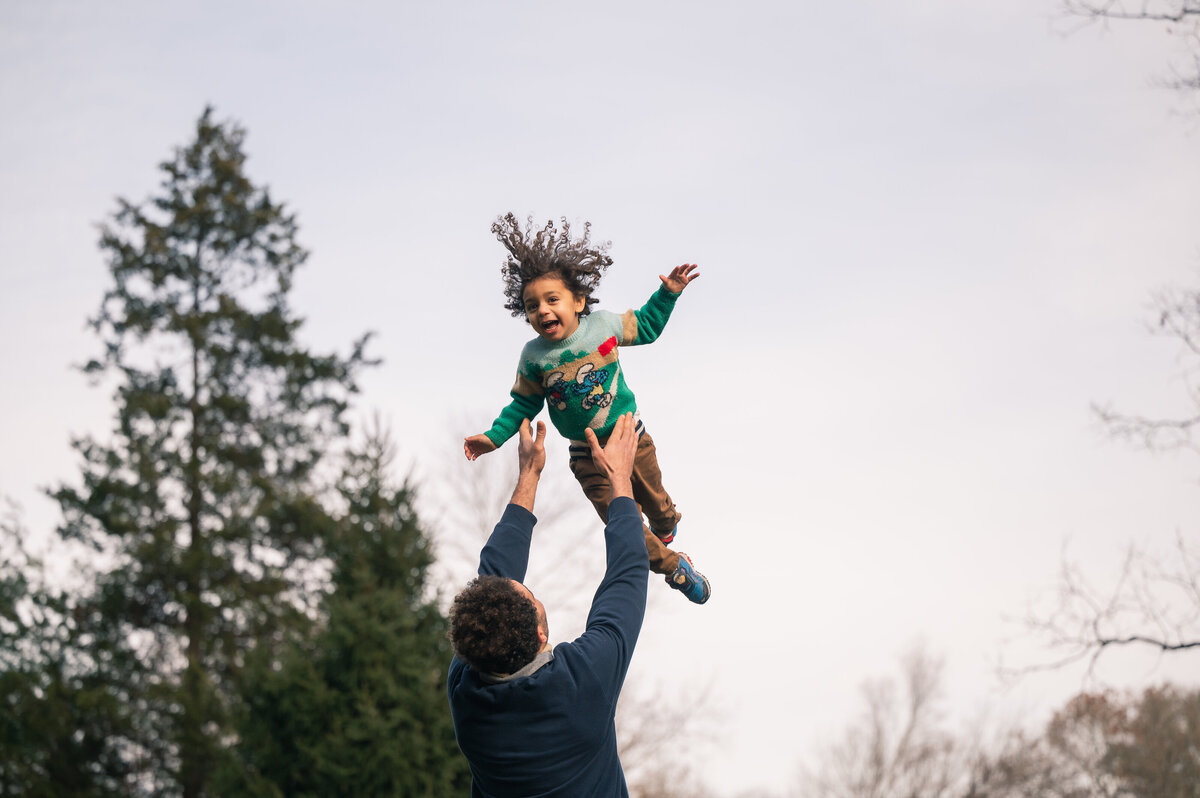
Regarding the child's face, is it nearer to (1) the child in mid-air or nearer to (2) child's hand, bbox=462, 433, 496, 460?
(1) the child in mid-air

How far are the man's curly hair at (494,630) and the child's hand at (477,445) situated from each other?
2.74 ft

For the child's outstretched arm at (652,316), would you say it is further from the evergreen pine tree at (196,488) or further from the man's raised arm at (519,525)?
the evergreen pine tree at (196,488)

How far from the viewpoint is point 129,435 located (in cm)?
1619

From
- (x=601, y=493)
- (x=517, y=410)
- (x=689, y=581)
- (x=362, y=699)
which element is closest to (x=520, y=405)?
(x=517, y=410)

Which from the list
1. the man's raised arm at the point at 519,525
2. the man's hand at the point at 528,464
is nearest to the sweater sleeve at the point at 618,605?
the man's raised arm at the point at 519,525

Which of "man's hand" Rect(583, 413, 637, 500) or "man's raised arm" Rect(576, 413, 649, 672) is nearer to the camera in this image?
"man's raised arm" Rect(576, 413, 649, 672)

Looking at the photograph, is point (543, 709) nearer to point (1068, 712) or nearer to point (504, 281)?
point (504, 281)

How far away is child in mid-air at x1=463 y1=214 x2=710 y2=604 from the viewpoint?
384 centimetres

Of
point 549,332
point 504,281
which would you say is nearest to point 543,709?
point 549,332

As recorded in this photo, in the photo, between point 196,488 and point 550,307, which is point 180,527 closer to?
point 196,488

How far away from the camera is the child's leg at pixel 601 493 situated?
13.2 feet

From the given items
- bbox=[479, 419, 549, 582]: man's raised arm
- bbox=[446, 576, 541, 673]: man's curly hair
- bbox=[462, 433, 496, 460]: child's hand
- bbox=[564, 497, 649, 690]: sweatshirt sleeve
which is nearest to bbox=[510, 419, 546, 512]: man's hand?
bbox=[479, 419, 549, 582]: man's raised arm

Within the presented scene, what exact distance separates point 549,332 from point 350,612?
7200 mm

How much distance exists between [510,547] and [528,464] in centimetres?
40
